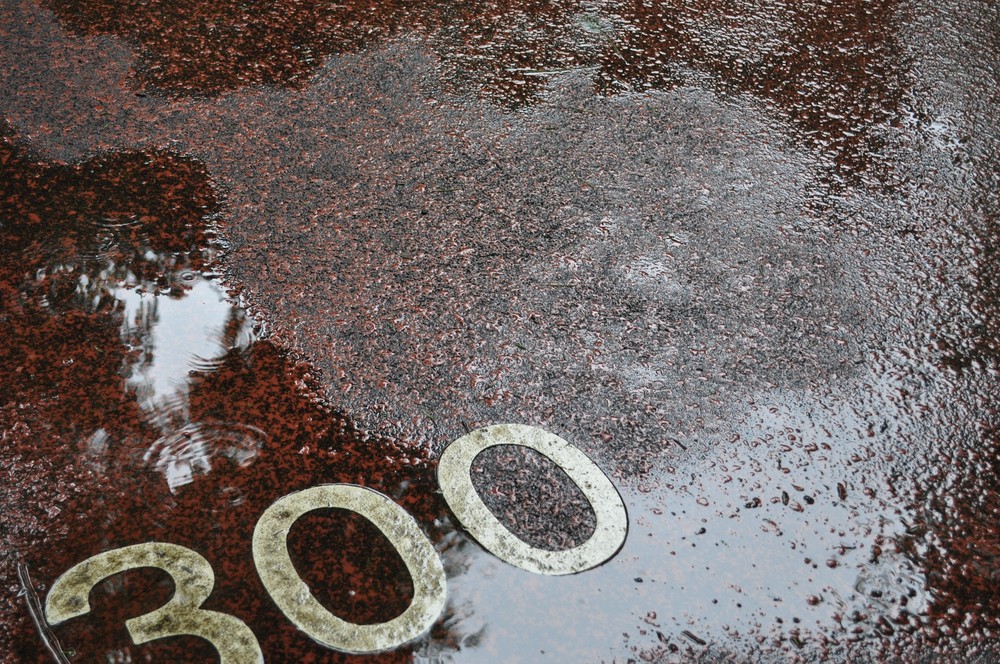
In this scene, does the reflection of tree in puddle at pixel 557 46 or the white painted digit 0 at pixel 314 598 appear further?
the reflection of tree in puddle at pixel 557 46

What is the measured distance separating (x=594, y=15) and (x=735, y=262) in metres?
1.82

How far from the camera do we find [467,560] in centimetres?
209

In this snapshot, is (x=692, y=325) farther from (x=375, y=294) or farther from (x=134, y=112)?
(x=134, y=112)

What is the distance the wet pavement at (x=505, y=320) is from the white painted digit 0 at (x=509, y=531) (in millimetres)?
35

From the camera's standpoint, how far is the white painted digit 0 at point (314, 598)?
194 cm

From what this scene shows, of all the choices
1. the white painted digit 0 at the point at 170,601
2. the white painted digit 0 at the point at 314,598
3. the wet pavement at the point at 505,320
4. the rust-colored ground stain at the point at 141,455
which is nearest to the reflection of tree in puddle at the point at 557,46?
the wet pavement at the point at 505,320

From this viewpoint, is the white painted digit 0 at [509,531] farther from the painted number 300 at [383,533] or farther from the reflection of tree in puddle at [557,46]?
the reflection of tree in puddle at [557,46]

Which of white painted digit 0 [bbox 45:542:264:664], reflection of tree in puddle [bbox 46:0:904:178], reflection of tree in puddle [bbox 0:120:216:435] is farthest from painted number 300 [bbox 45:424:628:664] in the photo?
reflection of tree in puddle [bbox 46:0:904:178]

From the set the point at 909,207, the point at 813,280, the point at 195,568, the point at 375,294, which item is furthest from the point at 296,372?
the point at 909,207

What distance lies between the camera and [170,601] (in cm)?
196

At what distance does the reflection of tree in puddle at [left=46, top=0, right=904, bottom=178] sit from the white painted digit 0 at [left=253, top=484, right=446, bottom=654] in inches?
78.6

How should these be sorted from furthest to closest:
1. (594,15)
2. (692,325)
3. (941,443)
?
1. (594,15)
2. (692,325)
3. (941,443)

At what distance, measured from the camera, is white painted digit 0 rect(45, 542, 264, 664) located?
1.90 meters

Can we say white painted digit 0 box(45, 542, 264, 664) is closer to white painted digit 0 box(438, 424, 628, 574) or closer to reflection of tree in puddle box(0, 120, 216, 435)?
reflection of tree in puddle box(0, 120, 216, 435)
